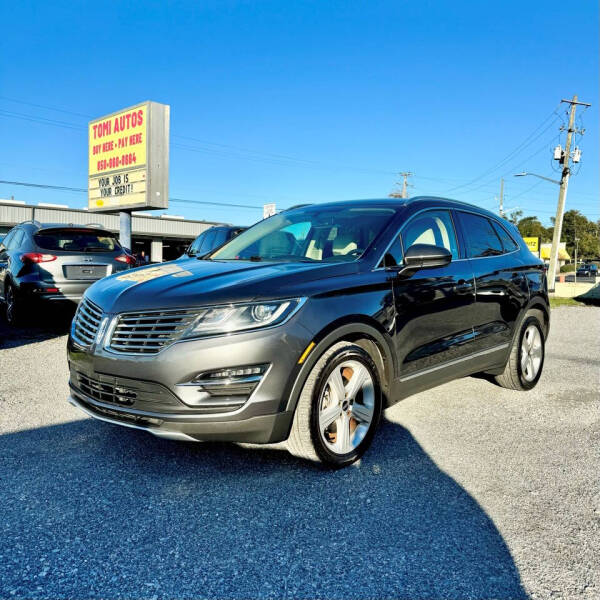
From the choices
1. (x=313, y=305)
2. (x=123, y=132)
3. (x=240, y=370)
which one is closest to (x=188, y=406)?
(x=240, y=370)

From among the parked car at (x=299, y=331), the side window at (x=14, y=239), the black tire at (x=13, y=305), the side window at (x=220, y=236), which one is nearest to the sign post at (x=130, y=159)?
the side window at (x=220, y=236)

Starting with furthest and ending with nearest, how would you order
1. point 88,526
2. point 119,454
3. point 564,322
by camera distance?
point 564,322 < point 119,454 < point 88,526

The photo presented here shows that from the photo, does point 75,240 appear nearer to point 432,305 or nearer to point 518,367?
point 432,305

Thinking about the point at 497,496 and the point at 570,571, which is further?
the point at 497,496

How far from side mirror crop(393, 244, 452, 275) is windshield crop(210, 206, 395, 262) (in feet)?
0.94

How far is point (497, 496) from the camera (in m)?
2.91

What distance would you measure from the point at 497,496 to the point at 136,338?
212cm

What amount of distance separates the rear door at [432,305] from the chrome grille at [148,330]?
1435 mm

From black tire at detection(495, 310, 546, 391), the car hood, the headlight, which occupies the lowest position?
black tire at detection(495, 310, 546, 391)

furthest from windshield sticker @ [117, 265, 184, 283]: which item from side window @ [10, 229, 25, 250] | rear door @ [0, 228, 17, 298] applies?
rear door @ [0, 228, 17, 298]

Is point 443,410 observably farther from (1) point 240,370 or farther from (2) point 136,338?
(2) point 136,338

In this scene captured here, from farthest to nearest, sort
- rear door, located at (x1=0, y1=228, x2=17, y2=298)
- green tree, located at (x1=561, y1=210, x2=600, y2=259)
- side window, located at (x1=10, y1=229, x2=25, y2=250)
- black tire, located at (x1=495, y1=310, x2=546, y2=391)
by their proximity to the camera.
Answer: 1. green tree, located at (x1=561, y1=210, x2=600, y2=259)
2. rear door, located at (x1=0, y1=228, x2=17, y2=298)
3. side window, located at (x1=10, y1=229, x2=25, y2=250)
4. black tire, located at (x1=495, y1=310, x2=546, y2=391)

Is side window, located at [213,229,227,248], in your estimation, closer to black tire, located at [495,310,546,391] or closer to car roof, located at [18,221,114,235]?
car roof, located at [18,221,114,235]

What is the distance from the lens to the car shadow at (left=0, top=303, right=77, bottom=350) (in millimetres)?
7379
